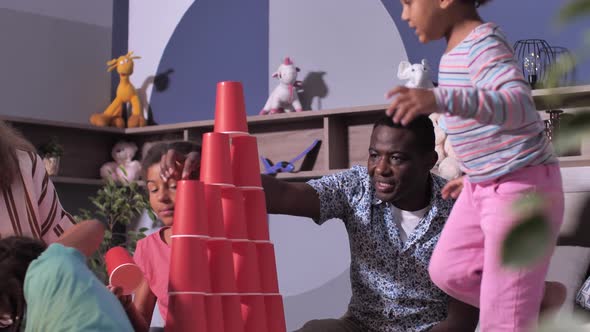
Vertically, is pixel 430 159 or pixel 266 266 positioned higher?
pixel 430 159

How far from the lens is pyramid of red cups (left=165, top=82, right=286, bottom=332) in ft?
4.64

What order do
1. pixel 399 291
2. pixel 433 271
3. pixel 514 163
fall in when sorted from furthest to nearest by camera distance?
pixel 399 291 < pixel 433 271 < pixel 514 163

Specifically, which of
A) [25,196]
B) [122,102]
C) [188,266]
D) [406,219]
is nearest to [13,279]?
[188,266]

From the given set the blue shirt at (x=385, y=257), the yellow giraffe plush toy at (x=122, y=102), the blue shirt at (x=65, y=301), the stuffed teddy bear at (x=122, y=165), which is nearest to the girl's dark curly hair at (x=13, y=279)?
the blue shirt at (x=65, y=301)

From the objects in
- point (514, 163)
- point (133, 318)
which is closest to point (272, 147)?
point (133, 318)

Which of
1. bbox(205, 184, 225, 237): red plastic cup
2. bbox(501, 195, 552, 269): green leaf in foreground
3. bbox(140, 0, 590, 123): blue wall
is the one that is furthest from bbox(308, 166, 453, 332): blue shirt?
bbox(140, 0, 590, 123): blue wall

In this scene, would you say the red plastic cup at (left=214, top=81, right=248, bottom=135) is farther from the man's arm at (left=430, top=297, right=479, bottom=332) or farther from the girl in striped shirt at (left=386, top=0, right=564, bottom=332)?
the man's arm at (left=430, top=297, right=479, bottom=332)

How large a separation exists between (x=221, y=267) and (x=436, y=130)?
6.93ft

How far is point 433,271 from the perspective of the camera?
55.6 inches

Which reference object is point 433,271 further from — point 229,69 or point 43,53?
point 43,53

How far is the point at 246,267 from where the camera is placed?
1515mm

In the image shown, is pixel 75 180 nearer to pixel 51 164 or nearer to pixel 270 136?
pixel 51 164

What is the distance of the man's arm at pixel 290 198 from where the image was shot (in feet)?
5.87

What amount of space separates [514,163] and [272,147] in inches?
115
